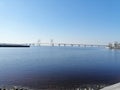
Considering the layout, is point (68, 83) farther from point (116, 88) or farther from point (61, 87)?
point (116, 88)

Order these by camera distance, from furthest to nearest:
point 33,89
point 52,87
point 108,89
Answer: point 52,87 → point 33,89 → point 108,89

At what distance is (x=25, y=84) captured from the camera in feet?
91.6

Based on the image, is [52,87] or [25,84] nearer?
[52,87]

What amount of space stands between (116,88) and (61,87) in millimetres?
15204

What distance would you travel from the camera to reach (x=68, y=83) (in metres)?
28.3

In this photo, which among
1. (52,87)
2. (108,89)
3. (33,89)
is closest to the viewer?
(108,89)

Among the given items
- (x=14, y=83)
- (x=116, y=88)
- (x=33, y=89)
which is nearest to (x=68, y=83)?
(x=33, y=89)

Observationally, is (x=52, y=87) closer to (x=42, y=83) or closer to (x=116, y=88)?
(x=42, y=83)

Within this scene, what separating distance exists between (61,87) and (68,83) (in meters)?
2.54

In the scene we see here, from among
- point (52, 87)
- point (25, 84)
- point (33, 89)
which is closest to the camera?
point (33, 89)

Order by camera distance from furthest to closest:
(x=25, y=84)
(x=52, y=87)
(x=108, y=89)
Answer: (x=25, y=84) → (x=52, y=87) → (x=108, y=89)

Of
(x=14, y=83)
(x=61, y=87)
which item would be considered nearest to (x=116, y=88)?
(x=61, y=87)

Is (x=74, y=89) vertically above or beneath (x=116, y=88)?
beneath

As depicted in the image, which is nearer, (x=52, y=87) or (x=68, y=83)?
(x=52, y=87)
